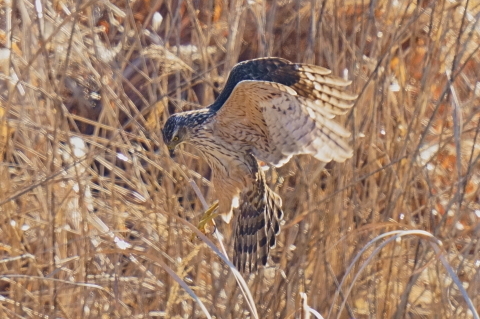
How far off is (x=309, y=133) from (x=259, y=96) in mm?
226

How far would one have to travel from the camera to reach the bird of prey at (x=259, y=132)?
2531mm

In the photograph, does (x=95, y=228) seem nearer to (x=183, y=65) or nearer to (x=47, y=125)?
(x=47, y=125)

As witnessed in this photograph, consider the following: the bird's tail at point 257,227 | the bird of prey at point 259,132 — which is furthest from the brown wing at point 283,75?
the bird's tail at point 257,227

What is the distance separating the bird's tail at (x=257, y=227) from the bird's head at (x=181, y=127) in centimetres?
30

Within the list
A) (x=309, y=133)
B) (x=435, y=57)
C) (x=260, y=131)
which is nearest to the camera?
(x=309, y=133)

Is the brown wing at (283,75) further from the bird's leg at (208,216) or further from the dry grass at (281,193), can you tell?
the bird's leg at (208,216)

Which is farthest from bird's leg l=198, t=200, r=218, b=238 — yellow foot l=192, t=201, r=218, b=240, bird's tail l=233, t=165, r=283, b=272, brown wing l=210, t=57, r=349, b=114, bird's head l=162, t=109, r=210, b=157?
brown wing l=210, t=57, r=349, b=114

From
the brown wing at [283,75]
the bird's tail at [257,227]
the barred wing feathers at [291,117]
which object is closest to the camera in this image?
the barred wing feathers at [291,117]

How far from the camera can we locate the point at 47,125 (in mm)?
2984

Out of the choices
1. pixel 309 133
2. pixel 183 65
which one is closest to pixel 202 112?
pixel 183 65

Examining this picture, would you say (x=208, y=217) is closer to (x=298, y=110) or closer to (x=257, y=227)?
(x=257, y=227)

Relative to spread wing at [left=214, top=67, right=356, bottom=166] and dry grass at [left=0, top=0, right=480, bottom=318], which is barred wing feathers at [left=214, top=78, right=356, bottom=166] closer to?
spread wing at [left=214, top=67, right=356, bottom=166]

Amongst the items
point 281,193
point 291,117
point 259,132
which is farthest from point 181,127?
point 281,193

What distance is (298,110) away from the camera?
2.60 m
